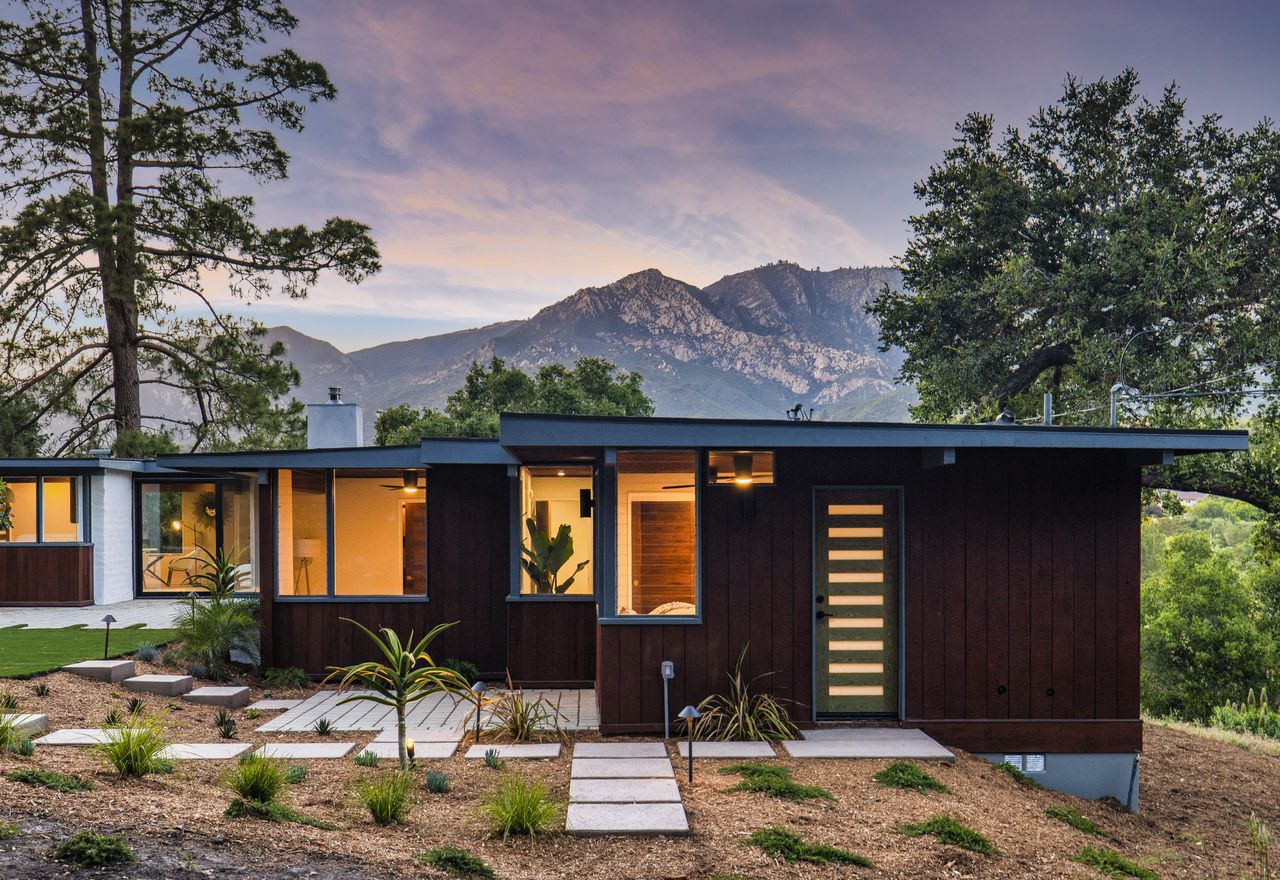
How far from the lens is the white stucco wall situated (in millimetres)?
13477

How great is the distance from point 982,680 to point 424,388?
6088 cm

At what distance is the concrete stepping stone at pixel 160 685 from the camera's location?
7.09m

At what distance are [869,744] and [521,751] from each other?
2377 millimetres

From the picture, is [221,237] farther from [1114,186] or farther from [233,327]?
[1114,186]

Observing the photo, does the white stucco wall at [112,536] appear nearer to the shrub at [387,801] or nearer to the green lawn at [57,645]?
the green lawn at [57,645]

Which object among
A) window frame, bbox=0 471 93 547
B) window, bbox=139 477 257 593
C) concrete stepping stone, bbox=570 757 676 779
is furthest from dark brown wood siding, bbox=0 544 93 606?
concrete stepping stone, bbox=570 757 676 779

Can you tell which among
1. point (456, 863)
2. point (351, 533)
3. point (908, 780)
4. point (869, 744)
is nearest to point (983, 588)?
point (869, 744)

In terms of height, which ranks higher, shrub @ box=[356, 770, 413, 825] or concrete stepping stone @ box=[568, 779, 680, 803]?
shrub @ box=[356, 770, 413, 825]

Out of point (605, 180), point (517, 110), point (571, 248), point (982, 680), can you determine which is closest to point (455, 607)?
point (982, 680)

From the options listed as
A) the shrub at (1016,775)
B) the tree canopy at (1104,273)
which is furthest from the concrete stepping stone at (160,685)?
the tree canopy at (1104,273)

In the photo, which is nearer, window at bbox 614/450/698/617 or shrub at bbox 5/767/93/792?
shrub at bbox 5/767/93/792

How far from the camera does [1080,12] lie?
2134cm

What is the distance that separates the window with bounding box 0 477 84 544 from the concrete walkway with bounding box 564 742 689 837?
1182 centimetres

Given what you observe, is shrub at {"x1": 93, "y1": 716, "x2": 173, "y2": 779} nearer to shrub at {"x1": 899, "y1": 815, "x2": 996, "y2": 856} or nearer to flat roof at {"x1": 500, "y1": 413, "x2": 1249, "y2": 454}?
flat roof at {"x1": 500, "y1": 413, "x2": 1249, "y2": 454}
